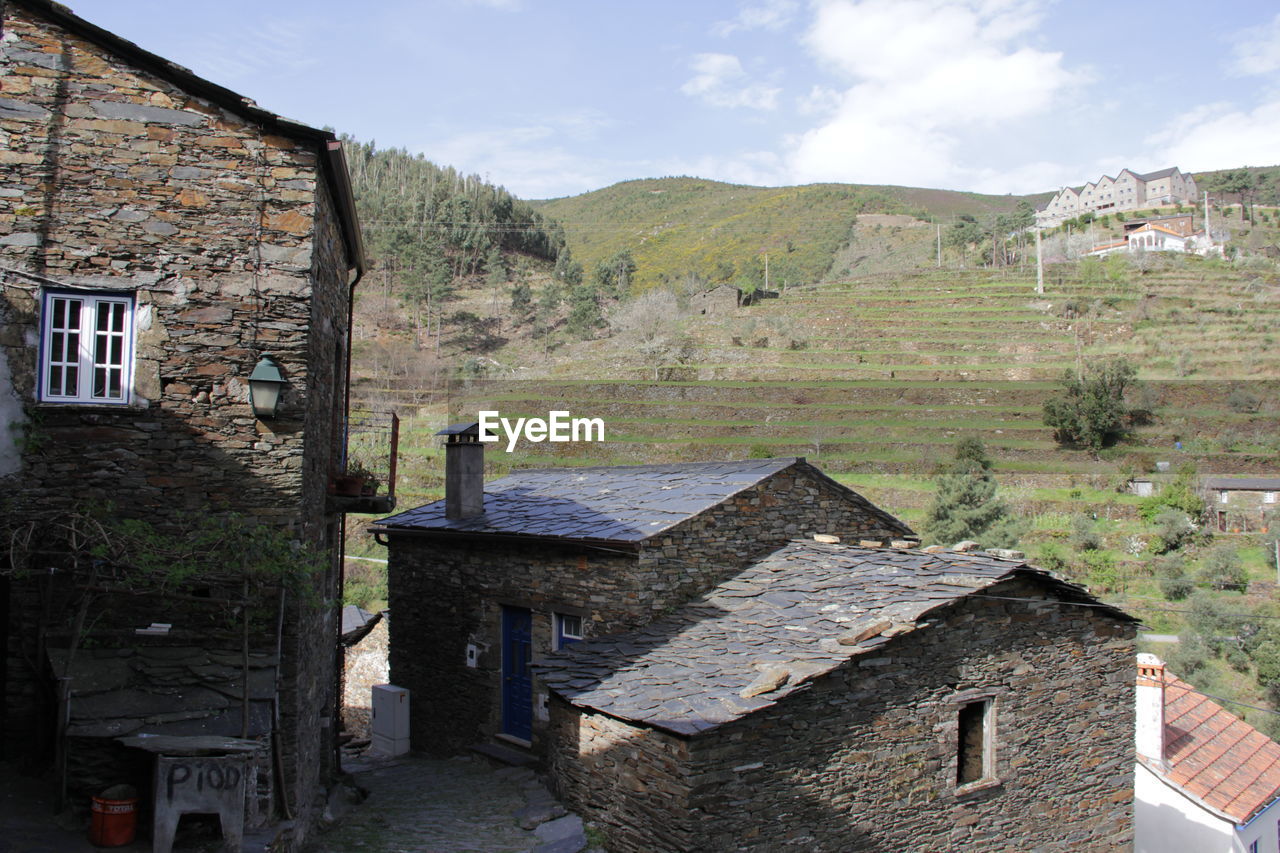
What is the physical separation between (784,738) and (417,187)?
230 feet

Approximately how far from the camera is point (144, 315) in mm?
6535

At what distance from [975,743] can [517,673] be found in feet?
18.1

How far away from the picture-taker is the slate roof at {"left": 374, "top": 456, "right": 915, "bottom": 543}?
9.88 meters

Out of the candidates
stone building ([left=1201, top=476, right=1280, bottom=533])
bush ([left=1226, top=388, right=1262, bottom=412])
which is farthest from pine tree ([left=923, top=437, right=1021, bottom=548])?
bush ([left=1226, top=388, right=1262, bottom=412])

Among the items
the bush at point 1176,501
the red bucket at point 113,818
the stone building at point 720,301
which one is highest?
the stone building at point 720,301

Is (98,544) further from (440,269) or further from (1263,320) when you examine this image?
(1263,320)

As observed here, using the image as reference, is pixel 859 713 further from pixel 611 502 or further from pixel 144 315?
pixel 144 315

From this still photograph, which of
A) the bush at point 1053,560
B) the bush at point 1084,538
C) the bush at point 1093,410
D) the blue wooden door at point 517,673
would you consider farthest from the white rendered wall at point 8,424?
the bush at point 1093,410

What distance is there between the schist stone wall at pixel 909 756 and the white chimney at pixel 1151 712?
2.50 meters

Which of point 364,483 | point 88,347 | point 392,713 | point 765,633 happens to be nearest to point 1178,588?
point 765,633

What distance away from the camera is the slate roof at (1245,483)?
28.1 m

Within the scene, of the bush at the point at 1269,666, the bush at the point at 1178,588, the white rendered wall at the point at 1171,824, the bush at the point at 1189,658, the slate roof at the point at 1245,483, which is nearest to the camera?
the white rendered wall at the point at 1171,824

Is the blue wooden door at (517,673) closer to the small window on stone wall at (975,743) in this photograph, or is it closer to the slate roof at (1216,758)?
the small window on stone wall at (975,743)

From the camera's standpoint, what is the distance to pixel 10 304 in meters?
6.34
